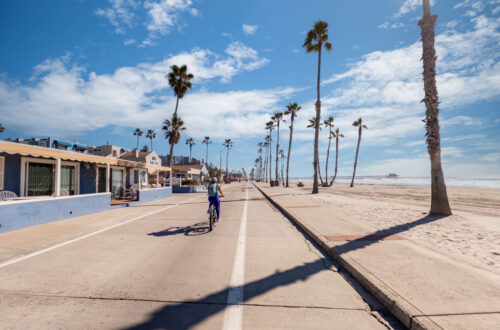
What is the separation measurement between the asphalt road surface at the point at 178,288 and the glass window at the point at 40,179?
9.22 meters

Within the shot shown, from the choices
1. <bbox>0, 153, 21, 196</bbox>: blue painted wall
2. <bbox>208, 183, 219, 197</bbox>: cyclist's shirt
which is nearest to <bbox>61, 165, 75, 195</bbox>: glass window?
<bbox>0, 153, 21, 196</bbox>: blue painted wall

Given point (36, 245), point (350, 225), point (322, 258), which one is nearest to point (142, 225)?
point (36, 245)

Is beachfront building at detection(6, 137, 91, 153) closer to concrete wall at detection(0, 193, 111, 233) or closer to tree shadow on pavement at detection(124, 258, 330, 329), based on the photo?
concrete wall at detection(0, 193, 111, 233)

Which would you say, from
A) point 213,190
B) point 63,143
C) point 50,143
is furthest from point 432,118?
point 63,143

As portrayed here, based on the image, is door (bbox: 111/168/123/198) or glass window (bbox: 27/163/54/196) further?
door (bbox: 111/168/123/198)

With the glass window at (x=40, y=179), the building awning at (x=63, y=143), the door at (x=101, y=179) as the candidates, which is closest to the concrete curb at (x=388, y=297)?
the glass window at (x=40, y=179)

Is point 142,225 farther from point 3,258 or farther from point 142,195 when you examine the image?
point 142,195

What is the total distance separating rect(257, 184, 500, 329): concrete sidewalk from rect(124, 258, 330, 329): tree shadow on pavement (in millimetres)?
1218

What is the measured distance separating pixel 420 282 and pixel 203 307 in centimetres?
329

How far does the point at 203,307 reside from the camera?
3.37 meters

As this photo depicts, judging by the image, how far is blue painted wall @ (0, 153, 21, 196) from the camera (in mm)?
12000

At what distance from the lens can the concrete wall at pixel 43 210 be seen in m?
8.20

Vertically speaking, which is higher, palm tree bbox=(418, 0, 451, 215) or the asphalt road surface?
palm tree bbox=(418, 0, 451, 215)

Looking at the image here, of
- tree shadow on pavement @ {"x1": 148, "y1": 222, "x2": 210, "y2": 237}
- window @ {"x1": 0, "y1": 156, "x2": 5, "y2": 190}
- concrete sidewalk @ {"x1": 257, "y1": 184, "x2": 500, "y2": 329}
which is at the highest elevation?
window @ {"x1": 0, "y1": 156, "x2": 5, "y2": 190}
